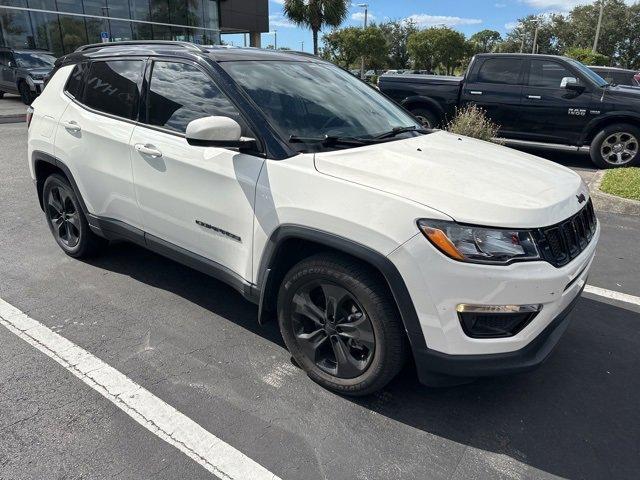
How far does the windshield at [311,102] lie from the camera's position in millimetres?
2977

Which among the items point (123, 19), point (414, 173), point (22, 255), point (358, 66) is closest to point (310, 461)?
point (414, 173)

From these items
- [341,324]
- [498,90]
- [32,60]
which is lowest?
[341,324]

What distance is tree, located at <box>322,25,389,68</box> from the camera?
1957 inches

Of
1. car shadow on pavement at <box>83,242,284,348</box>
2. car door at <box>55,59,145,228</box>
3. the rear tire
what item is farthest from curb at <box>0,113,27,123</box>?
car door at <box>55,59,145,228</box>

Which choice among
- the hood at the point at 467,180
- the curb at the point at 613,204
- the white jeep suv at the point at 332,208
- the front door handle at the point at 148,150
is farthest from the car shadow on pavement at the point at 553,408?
the curb at the point at 613,204

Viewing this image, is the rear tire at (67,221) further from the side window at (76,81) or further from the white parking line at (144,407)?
the white parking line at (144,407)

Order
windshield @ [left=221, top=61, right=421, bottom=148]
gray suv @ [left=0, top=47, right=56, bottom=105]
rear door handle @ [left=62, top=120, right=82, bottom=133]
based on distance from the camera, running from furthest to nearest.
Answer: gray suv @ [left=0, top=47, right=56, bottom=105] < rear door handle @ [left=62, top=120, right=82, bottom=133] < windshield @ [left=221, top=61, right=421, bottom=148]

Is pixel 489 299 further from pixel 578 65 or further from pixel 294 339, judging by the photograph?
pixel 578 65

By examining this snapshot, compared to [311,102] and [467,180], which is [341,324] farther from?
[311,102]

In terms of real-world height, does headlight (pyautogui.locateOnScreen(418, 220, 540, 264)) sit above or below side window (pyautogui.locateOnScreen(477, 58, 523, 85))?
below

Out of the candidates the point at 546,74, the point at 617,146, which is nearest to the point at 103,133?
the point at 546,74

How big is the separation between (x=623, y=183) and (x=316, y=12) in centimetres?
3125

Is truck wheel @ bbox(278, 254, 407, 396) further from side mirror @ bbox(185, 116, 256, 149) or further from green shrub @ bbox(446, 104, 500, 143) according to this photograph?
green shrub @ bbox(446, 104, 500, 143)

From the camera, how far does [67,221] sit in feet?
14.8
